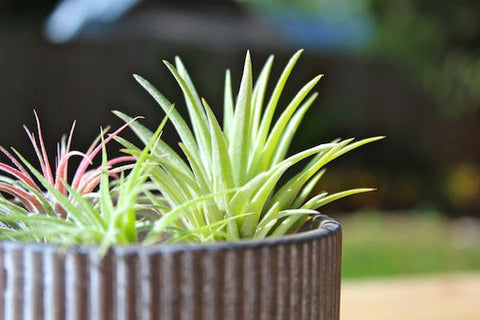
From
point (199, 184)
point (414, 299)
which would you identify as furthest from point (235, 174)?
point (414, 299)

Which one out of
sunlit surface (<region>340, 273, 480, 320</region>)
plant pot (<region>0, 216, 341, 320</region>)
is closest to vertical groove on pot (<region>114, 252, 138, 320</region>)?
plant pot (<region>0, 216, 341, 320</region>)

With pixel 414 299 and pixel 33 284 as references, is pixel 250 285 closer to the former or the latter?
pixel 33 284

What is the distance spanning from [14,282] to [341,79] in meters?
4.75

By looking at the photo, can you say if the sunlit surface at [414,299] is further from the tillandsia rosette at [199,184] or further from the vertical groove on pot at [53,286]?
the vertical groove on pot at [53,286]

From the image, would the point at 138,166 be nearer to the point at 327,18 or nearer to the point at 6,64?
the point at 6,64

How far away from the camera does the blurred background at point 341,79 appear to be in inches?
151

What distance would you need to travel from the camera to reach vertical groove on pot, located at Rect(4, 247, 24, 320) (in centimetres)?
41

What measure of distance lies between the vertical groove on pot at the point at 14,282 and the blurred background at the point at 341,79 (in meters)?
2.86

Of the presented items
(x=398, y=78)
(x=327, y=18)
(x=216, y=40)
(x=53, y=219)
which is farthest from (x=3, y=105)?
(x=53, y=219)

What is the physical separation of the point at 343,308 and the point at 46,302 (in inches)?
44.8

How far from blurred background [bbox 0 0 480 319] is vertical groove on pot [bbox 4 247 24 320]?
286 cm

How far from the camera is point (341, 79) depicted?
504 centimetres

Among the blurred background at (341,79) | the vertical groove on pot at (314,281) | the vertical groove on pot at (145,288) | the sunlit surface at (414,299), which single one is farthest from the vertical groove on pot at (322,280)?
the blurred background at (341,79)

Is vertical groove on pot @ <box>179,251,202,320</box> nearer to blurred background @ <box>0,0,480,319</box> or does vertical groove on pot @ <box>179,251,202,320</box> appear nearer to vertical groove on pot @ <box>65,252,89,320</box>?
vertical groove on pot @ <box>65,252,89,320</box>
